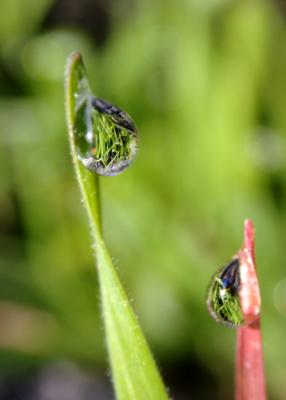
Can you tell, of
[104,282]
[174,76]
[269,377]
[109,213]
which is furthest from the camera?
[174,76]

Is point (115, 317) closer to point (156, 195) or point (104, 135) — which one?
point (104, 135)

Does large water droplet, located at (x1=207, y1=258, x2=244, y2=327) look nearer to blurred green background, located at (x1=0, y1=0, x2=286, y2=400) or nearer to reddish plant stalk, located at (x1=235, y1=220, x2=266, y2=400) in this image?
reddish plant stalk, located at (x1=235, y1=220, x2=266, y2=400)

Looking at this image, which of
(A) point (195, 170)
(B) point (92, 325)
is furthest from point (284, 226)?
(B) point (92, 325)

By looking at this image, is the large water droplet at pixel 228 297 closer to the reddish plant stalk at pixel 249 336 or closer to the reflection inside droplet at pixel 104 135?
the reddish plant stalk at pixel 249 336

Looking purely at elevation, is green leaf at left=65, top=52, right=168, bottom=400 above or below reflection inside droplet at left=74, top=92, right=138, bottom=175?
below

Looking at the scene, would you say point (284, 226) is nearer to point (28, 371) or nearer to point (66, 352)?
→ point (66, 352)

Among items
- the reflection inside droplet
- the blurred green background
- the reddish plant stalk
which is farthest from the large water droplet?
the blurred green background
